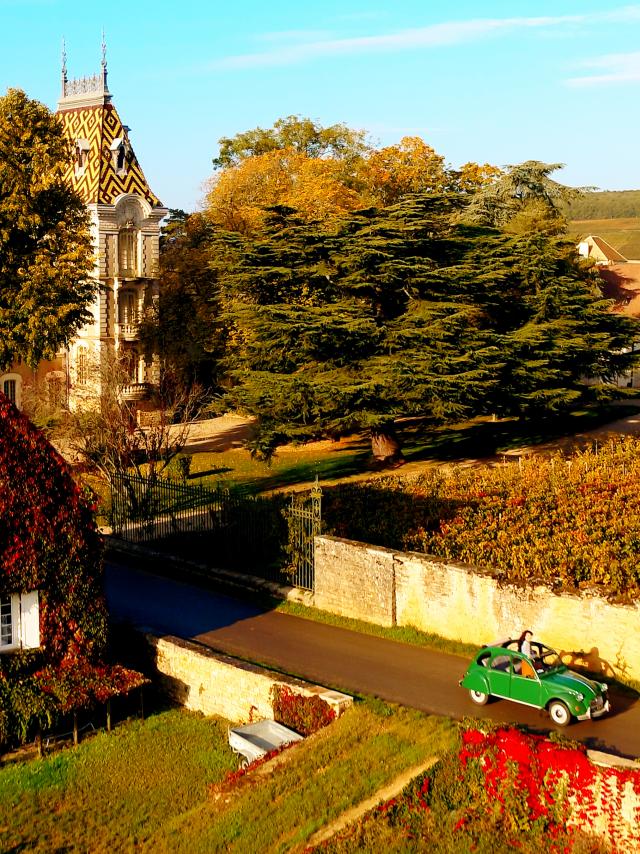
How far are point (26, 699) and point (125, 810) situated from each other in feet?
9.63

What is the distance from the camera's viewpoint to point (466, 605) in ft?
63.1

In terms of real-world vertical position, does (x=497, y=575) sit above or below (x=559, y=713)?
above

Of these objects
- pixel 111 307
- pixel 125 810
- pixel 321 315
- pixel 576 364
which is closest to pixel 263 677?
pixel 125 810

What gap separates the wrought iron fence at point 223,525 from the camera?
2275cm

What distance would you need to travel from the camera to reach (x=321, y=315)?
3303 cm

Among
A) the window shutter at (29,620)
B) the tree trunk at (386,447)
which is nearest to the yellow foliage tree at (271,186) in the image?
the tree trunk at (386,447)

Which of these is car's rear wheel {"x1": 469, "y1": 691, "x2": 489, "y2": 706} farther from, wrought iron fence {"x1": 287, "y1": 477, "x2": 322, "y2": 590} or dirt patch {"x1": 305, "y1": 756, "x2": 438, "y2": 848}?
wrought iron fence {"x1": 287, "y1": 477, "x2": 322, "y2": 590}

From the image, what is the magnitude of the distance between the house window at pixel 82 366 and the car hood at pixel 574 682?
27.1 meters

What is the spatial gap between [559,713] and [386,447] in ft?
72.2

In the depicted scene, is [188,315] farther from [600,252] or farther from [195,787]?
[600,252]

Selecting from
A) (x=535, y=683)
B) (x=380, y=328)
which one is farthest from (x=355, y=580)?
(x=380, y=328)

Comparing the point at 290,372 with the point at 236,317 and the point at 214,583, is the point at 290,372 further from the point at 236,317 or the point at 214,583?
the point at 214,583

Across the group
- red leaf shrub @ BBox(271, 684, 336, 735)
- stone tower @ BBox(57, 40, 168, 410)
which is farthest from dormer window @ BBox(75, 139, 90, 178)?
red leaf shrub @ BBox(271, 684, 336, 735)

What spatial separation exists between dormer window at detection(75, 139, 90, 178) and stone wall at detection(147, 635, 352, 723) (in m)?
37.7
